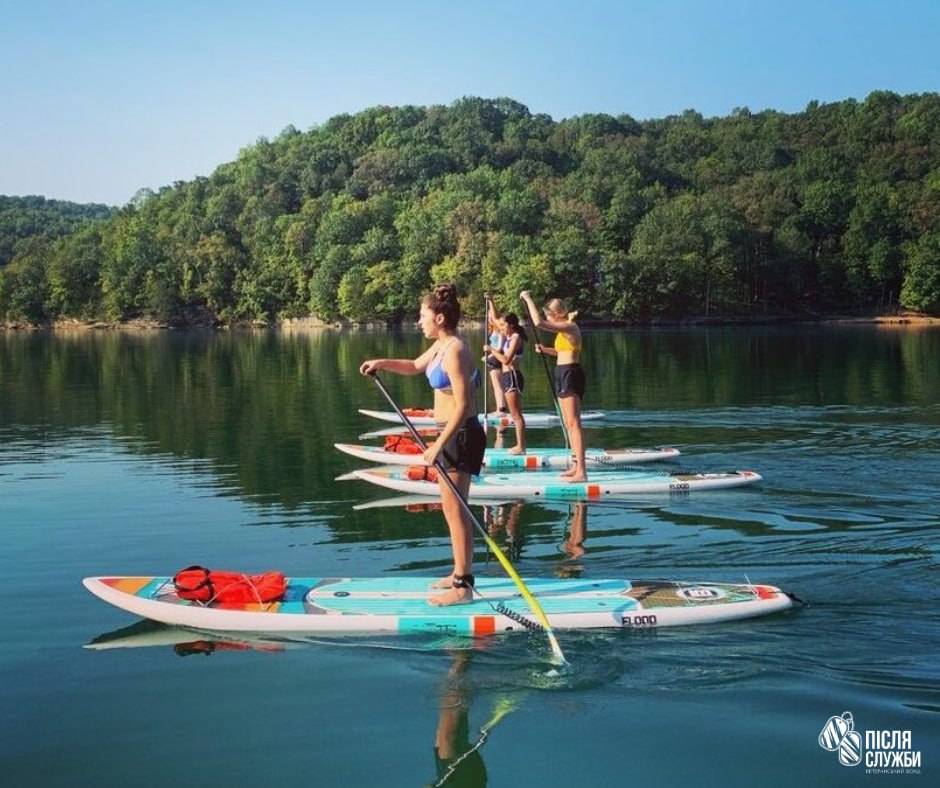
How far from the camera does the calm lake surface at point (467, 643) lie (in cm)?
593

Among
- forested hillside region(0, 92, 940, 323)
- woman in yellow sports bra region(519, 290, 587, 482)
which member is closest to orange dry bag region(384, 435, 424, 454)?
woman in yellow sports bra region(519, 290, 587, 482)

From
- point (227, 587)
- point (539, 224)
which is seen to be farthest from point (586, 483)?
point (539, 224)

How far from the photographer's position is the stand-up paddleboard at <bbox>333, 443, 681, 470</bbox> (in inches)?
601

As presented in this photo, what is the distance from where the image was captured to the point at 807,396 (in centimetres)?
2577

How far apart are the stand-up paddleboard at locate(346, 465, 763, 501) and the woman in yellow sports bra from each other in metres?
0.26

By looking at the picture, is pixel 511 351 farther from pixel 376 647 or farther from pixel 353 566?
pixel 376 647

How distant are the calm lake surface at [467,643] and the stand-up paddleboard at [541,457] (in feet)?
1.61

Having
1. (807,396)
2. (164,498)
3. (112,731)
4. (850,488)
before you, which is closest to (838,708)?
(112,731)

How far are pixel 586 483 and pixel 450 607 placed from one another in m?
5.79

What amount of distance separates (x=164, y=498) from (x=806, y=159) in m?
115

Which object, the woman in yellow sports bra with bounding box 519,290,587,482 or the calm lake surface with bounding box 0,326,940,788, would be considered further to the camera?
the woman in yellow sports bra with bounding box 519,290,587,482

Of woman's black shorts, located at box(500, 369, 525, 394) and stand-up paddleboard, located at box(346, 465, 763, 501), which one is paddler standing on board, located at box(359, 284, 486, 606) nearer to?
stand-up paddleboard, located at box(346, 465, 763, 501)

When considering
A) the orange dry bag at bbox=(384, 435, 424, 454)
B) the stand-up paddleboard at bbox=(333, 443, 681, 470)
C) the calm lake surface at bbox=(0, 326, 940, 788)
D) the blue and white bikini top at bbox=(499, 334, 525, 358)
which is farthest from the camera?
the blue and white bikini top at bbox=(499, 334, 525, 358)

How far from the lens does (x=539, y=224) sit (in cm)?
10419
